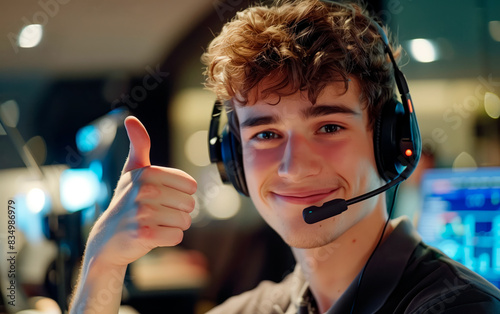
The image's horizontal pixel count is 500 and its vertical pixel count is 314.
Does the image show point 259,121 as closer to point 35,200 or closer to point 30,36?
point 35,200

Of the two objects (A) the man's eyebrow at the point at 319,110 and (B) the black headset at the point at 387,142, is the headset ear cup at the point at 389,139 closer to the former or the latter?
(B) the black headset at the point at 387,142

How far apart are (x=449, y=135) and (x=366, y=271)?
3.27ft

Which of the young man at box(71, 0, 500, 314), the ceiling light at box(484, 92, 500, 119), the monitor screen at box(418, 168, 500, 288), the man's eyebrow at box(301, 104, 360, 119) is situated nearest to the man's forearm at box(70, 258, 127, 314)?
the young man at box(71, 0, 500, 314)

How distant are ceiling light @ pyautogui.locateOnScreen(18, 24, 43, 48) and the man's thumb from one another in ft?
2.30

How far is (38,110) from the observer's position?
1.75 m

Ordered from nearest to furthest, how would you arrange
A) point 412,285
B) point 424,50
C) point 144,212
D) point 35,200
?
point 144,212, point 412,285, point 35,200, point 424,50

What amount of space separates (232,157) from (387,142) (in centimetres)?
35

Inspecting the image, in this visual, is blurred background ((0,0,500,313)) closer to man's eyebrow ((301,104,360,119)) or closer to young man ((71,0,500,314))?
young man ((71,0,500,314))

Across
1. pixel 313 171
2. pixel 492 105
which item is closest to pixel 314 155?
pixel 313 171

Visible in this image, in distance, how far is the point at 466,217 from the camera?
165 centimetres

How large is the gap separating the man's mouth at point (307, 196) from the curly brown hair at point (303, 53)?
194 millimetres

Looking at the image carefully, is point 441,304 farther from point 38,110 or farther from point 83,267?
point 38,110

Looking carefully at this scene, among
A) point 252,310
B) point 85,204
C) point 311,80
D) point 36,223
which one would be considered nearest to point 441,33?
point 311,80

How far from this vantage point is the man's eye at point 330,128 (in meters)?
1.12
